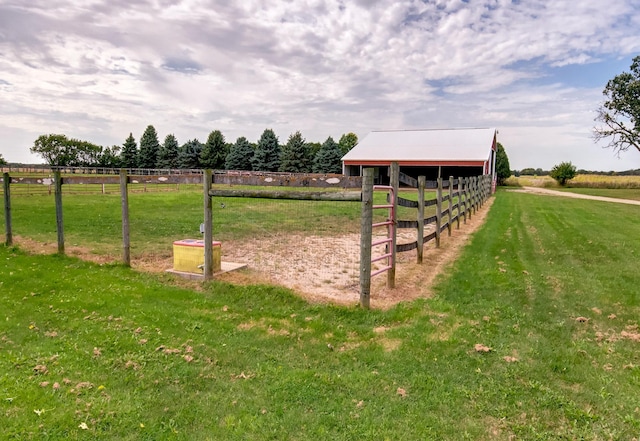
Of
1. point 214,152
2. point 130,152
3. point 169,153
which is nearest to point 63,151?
point 130,152

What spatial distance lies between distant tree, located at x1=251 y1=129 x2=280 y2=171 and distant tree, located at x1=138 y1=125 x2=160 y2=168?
18583mm

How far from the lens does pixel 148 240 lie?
10148 millimetres

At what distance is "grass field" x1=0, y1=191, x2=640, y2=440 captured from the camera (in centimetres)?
294

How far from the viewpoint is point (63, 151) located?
84.6 metres

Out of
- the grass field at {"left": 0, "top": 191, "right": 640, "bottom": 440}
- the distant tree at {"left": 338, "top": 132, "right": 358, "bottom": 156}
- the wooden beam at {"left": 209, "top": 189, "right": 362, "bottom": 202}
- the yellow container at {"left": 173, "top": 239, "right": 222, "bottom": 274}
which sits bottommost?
the grass field at {"left": 0, "top": 191, "right": 640, "bottom": 440}

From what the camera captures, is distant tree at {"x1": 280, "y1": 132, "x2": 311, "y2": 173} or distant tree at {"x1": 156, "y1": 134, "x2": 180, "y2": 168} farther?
distant tree at {"x1": 156, "y1": 134, "x2": 180, "y2": 168}

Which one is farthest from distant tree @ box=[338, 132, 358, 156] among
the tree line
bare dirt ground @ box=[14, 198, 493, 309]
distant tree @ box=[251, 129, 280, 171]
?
bare dirt ground @ box=[14, 198, 493, 309]

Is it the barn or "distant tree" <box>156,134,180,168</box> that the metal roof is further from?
"distant tree" <box>156,134,180,168</box>

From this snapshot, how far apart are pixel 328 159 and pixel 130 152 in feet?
111

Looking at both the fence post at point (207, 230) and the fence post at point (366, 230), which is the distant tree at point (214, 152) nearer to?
the fence post at point (207, 230)

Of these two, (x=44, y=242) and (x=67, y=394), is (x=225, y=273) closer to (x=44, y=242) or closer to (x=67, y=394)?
(x=67, y=394)

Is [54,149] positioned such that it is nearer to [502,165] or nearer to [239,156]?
[239,156]

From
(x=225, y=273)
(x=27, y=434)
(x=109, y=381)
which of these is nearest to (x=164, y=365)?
(x=109, y=381)

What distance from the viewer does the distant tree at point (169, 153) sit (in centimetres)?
6412
